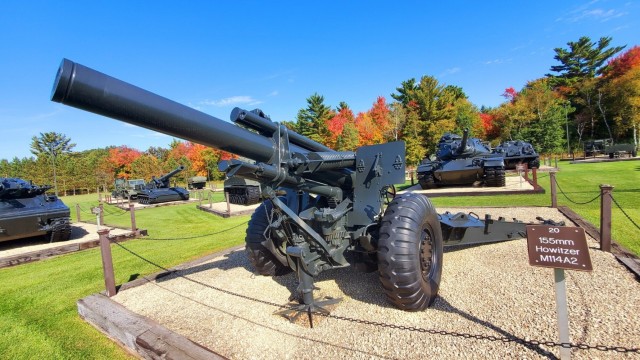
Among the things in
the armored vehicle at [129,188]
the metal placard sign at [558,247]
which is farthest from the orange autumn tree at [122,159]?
the metal placard sign at [558,247]

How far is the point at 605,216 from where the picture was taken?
4.52 metres

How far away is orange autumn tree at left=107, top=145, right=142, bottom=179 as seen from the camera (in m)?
46.4

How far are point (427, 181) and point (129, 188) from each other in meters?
18.5

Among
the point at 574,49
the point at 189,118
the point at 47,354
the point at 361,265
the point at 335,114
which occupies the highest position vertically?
the point at 574,49

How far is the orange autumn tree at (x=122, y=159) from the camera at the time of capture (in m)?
46.4

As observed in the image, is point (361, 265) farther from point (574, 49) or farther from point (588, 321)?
point (574, 49)

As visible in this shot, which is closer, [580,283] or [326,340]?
[326,340]

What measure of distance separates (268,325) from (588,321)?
2770mm

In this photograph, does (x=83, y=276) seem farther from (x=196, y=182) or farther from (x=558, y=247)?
(x=196, y=182)

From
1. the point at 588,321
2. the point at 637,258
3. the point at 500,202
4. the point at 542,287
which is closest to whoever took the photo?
the point at 588,321

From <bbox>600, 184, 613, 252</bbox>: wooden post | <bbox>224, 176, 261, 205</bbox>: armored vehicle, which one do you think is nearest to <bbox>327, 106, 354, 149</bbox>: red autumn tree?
<bbox>224, 176, 261, 205</bbox>: armored vehicle

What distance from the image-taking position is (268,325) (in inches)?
130

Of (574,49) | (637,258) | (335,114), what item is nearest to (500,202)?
(637,258)

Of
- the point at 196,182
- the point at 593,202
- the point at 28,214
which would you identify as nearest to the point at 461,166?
the point at 593,202
